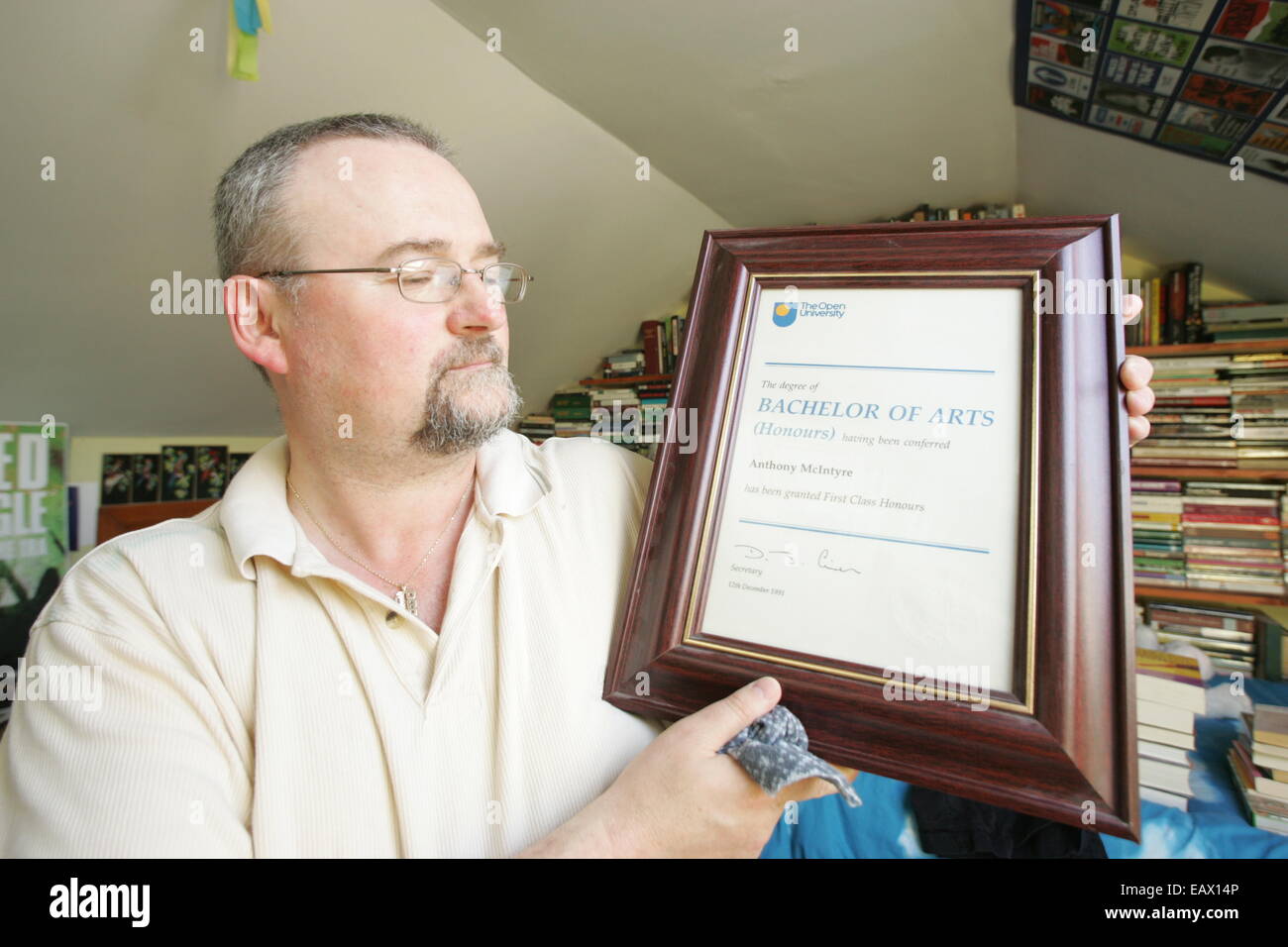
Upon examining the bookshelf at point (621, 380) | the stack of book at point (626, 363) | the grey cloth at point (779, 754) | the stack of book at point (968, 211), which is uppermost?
the stack of book at point (968, 211)

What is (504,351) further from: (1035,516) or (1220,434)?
(1220,434)

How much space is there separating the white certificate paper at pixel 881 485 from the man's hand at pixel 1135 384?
0.10 meters

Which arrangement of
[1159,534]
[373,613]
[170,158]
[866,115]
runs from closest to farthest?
1. [373,613]
2. [170,158]
3. [866,115]
4. [1159,534]

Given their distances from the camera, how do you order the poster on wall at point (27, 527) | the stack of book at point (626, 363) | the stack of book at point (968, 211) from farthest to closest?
the stack of book at point (626, 363) < the stack of book at point (968, 211) < the poster on wall at point (27, 527)

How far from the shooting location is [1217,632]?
8.78ft

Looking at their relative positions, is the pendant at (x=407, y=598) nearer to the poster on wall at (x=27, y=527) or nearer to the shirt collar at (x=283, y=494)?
the shirt collar at (x=283, y=494)

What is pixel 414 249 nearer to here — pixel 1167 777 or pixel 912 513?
pixel 912 513

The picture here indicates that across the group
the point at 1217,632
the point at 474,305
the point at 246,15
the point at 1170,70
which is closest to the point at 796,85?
the point at 1170,70

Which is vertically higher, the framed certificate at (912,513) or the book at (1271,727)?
the framed certificate at (912,513)

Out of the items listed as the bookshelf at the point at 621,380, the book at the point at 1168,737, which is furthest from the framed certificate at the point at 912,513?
the bookshelf at the point at 621,380

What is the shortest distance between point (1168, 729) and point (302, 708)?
213 centimetres

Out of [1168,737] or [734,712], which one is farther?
[1168,737]

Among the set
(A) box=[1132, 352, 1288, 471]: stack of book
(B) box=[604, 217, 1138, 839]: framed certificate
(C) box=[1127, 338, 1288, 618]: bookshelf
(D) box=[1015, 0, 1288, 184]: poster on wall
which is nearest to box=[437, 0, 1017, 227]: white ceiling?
(D) box=[1015, 0, 1288, 184]: poster on wall

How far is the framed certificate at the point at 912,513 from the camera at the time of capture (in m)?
0.66
